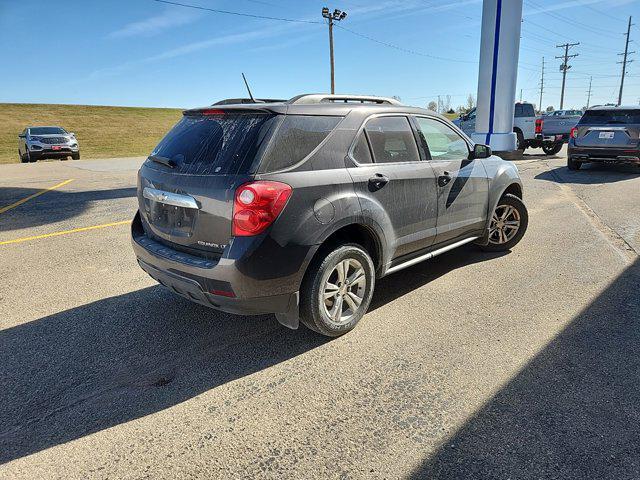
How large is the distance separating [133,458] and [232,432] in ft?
1.61

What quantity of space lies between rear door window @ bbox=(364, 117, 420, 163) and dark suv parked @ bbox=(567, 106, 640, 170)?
33.5ft

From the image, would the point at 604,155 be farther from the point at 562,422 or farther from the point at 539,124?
the point at 562,422

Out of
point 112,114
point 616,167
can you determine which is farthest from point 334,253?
point 112,114

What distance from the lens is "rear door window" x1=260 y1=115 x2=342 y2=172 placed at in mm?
2949

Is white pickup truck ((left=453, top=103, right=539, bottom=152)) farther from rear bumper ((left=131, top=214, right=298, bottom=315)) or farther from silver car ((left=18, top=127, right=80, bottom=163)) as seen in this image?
rear bumper ((left=131, top=214, right=298, bottom=315))

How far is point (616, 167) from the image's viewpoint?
45.1 feet

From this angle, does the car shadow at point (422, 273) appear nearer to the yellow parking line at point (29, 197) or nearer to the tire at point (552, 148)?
the yellow parking line at point (29, 197)

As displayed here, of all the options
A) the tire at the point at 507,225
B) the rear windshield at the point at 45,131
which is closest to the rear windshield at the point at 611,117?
the tire at the point at 507,225

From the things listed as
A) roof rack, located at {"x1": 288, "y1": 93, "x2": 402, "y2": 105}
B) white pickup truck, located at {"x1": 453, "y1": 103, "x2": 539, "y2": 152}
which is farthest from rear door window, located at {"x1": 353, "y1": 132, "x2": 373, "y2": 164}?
white pickup truck, located at {"x1": 453, "y1": 103, "x2": 539, "y2": 152}

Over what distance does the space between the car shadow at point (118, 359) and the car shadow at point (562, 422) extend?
1.22 m

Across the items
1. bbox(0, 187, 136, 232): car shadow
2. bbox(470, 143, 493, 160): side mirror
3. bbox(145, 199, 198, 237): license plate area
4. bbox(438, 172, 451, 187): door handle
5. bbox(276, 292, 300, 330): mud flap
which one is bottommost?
bbox(0, 187, 136, 232): car shadow

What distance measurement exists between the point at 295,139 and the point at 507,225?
11.1 feet

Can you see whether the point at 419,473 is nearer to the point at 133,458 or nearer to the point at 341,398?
the point at 341,398

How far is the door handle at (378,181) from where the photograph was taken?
11.3 feet
